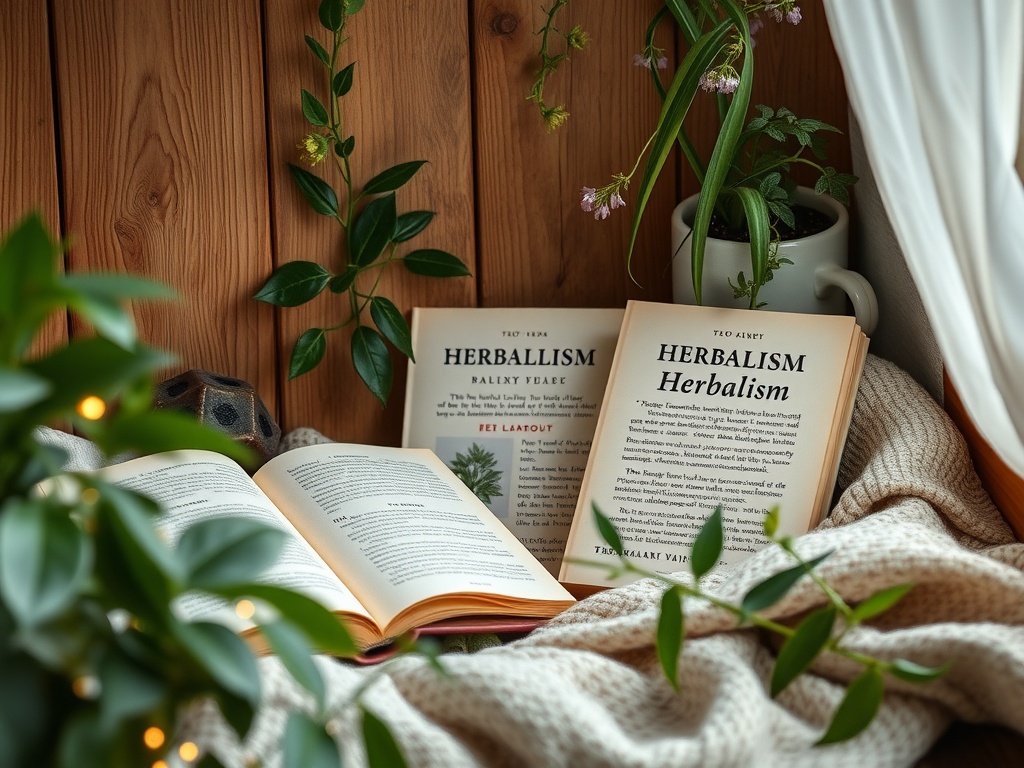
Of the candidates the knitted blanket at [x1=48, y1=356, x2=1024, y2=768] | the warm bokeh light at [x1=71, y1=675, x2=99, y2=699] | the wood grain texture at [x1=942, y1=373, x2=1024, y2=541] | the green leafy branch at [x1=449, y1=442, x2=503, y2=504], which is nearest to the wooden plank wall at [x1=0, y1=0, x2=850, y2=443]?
the green leafy branch at [x1=449, y1=442, x2=503, y2=504]

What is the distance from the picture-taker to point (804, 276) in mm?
1040

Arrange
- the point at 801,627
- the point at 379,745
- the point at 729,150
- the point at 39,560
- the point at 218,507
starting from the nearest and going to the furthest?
1. the point at 39,560
2. the point at 379,745
3. the point at 801,627
4. the point at 218,507
5. the point at 729,150

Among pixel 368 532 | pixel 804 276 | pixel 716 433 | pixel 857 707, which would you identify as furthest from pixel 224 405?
pixel 857 707

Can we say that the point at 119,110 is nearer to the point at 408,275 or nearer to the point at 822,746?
the point at 408,275

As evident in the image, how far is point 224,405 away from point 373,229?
9.2 inches

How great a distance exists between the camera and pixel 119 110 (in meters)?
1.08

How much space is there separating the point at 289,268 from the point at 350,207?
3.4 inches

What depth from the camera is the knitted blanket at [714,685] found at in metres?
0.62

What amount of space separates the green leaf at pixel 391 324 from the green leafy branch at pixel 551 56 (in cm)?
24

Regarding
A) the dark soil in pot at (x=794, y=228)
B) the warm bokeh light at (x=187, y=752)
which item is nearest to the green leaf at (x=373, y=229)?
the dark soil in pot at (x=794, y=228)

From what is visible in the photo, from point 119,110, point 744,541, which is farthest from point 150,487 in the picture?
point 744,541

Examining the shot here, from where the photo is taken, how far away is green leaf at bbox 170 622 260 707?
0.42 meters

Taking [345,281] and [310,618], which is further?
[345,281]

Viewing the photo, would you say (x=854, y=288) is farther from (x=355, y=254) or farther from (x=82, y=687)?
(x=82, y=687)
